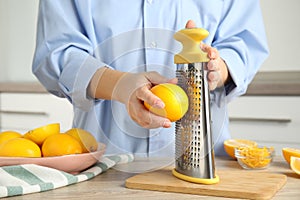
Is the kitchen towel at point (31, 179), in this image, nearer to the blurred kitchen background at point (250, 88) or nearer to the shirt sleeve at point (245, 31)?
the shirt sleeve at point (245, 31)

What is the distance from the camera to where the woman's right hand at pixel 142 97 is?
30.0 inches

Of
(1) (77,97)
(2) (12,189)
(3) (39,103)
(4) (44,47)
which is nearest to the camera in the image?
(2) (12,189)

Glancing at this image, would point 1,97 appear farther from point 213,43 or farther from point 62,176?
point 62,176

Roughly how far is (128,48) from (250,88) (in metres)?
1.19

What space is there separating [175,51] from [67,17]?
409mm

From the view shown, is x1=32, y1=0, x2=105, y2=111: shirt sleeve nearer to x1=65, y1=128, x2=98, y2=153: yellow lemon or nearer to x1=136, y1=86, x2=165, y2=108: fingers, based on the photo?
x1=65, y1=128, x2=98, y2=153: yellow lemon

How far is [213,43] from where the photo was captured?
1.24 metres

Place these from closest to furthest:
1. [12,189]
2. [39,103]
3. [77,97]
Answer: [12,189]
[77,97]
[39,103]

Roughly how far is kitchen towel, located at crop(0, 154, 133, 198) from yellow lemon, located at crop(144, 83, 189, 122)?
0.61ft

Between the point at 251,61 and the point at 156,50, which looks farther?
the point at 251,61

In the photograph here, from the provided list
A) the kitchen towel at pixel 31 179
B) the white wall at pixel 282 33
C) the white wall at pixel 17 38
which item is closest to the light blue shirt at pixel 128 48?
the kitchen towel at pixel 31 179

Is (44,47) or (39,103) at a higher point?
(44,47)

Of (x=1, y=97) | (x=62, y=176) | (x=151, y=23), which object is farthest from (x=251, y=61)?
(x=1, y=97)

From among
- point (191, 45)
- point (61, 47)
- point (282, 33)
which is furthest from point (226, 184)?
point (282, 33)
